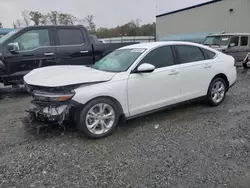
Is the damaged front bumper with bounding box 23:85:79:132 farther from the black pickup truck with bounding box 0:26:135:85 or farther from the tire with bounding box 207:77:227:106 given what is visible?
the tire with bounding box 207:77:227:106

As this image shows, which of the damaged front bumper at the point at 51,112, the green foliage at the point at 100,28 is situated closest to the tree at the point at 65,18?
the green foliage at the point at 100,28

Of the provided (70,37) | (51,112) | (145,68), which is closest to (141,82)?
(145,68)

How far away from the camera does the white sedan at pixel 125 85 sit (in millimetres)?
3662

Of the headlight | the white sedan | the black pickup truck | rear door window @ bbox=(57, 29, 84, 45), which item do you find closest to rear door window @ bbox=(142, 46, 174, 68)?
the white sedan

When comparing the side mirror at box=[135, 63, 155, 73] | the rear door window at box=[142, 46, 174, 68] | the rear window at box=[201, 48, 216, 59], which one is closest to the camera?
the side mirror at box=[135, 63, 155, 73]

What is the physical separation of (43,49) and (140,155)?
463cm

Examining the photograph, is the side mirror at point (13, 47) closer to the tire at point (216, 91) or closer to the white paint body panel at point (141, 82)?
the white paint body panel at point (141, 82)

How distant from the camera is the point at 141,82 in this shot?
4176mm

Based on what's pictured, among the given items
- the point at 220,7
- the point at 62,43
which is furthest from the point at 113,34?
the point at 62,43

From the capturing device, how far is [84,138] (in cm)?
394

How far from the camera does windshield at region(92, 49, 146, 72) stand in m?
4.29

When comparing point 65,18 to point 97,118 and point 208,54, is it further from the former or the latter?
point 97,118

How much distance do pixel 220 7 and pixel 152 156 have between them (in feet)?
77.8

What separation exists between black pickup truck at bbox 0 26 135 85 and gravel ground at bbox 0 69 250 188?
→ 196 cm
